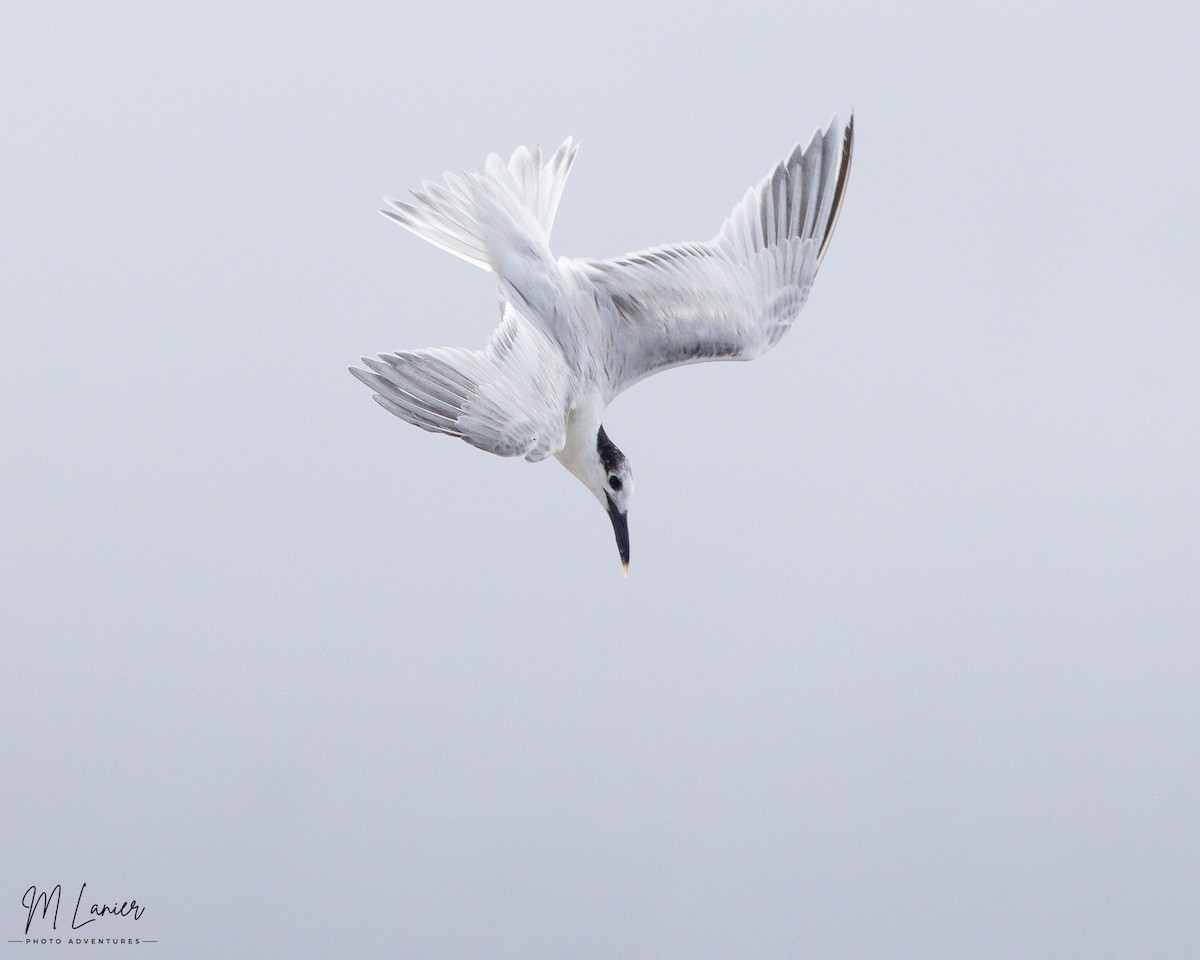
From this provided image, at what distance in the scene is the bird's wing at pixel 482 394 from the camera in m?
5.11

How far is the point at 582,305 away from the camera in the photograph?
6.11m

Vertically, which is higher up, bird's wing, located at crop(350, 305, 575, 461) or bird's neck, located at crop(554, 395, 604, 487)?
bird's neck, located at crop(554, 395, 604, 487)

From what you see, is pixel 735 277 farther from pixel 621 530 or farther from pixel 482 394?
pixel 482 394

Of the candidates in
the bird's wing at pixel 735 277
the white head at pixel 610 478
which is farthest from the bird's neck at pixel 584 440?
the bird's wing at pixel 735 277

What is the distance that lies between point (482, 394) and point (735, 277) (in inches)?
65.2

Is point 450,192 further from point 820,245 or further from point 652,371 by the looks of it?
point 820,245

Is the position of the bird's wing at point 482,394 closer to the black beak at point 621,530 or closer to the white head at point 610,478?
the white head at point 610,478

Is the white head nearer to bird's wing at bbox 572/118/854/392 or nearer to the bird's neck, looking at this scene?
the bird's neck

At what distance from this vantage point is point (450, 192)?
6176 mm

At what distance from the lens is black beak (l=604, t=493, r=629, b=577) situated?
624cm

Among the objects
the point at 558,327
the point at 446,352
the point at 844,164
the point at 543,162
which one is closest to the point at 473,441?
the point at 446,352

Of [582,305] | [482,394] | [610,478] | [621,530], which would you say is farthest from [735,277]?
[482,394]

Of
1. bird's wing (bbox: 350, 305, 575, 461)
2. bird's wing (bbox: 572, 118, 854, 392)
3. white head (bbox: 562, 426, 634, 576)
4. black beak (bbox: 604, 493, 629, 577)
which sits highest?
bird's wing (bbox: 572, 118, 854, 392)

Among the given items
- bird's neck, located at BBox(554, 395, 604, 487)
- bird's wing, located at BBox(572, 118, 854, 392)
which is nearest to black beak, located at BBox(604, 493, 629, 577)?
bird's neck, located at BBox(554, 395, 604, 487)
